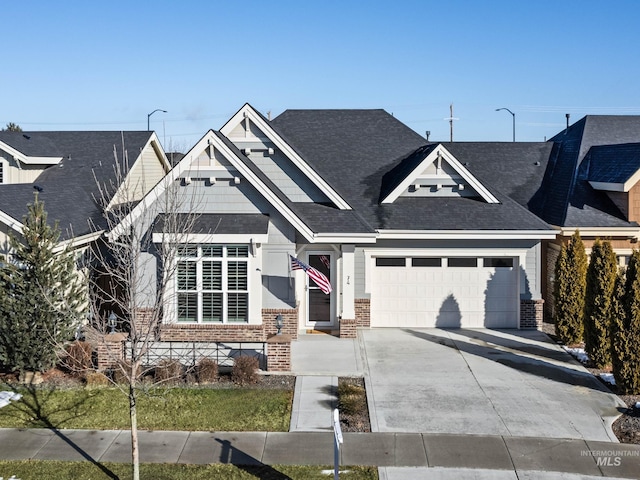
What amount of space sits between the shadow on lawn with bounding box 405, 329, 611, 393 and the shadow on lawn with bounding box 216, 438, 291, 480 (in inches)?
303

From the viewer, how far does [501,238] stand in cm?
1919

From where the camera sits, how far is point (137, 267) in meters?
10.1

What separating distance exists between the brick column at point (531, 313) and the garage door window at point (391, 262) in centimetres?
376

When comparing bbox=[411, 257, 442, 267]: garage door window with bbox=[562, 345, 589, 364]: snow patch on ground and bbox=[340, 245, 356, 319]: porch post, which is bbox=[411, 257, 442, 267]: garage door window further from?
bbox=[562, 345, 589, 364]: snow patch on ground

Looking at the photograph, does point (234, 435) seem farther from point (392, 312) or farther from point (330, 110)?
point (330, 110)

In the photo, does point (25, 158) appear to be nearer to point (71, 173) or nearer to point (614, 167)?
point (71, 173)

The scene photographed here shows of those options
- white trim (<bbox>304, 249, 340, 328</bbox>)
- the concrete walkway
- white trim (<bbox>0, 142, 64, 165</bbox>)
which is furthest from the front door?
white trim (<bbox>0, 142, 64, 165</bbox>)

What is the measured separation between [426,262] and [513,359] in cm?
442

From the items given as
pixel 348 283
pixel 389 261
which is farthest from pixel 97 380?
pixel 389 261

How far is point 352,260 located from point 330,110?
26.8 ft

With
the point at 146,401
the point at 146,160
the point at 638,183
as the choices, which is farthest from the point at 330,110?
the point at 146,401

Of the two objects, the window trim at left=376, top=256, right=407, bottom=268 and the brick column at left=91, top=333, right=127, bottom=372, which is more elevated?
the window trim at left=376, top=256, right=407, bottom=268

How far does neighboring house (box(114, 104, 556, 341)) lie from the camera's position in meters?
17.4

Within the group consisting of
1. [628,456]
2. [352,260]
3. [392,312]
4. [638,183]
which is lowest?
[628,456]
